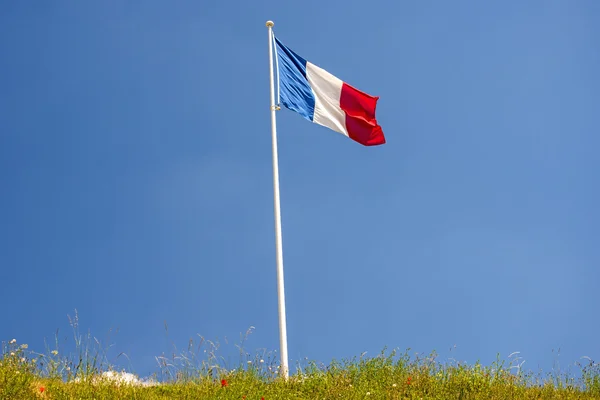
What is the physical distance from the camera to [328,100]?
15.5 m

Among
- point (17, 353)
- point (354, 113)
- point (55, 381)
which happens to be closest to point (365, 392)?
point (55, 381)

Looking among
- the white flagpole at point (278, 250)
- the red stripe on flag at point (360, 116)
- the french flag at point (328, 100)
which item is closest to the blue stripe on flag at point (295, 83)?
the french flag at point (328, 100)

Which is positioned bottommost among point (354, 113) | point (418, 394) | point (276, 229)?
point (418, 394)

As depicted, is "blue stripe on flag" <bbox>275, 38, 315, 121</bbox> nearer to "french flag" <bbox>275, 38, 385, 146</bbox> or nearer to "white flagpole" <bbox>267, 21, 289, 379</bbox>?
"french flag" <bbox>275, 38, 385, 146</bbox>

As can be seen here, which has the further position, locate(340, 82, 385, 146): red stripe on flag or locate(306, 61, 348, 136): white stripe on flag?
locate(340, 82, 385, 146): red stripe on flag

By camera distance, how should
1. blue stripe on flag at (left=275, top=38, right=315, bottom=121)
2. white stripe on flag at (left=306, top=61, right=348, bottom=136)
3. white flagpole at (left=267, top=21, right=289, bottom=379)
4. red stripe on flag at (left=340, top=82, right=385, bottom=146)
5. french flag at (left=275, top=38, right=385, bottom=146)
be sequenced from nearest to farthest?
1. white flagpole at (left=267, top=21, right=289, bottom=379)
2. blue stripe on flag at (left=275, top=38, right=315, bottom=121)
3. french flag at (left=275, top=38, right=385, bottom=146)
4. white stripe on flag at (left=306, top=61, right=348, bottom=136)
5. red stripe on flag at (left=340, top=82, right=385, bottom=146)

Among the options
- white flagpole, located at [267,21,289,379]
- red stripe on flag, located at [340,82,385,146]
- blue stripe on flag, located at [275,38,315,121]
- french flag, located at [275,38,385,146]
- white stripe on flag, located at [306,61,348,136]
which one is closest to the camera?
white flagpole, located at [267,21,289,379]

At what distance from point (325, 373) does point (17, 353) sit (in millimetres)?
5046

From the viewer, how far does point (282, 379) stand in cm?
1166

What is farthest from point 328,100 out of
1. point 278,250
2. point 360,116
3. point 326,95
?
point 278,250

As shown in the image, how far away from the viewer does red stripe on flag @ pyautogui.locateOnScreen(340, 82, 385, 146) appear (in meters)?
15.6

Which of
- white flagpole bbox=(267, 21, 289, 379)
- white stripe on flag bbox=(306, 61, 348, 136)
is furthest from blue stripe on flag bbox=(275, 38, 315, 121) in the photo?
white flagpole bbox=(267, 21, 289, 379)

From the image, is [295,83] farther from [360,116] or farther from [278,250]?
[278,250]

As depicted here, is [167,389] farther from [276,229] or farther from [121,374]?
[276,229]
